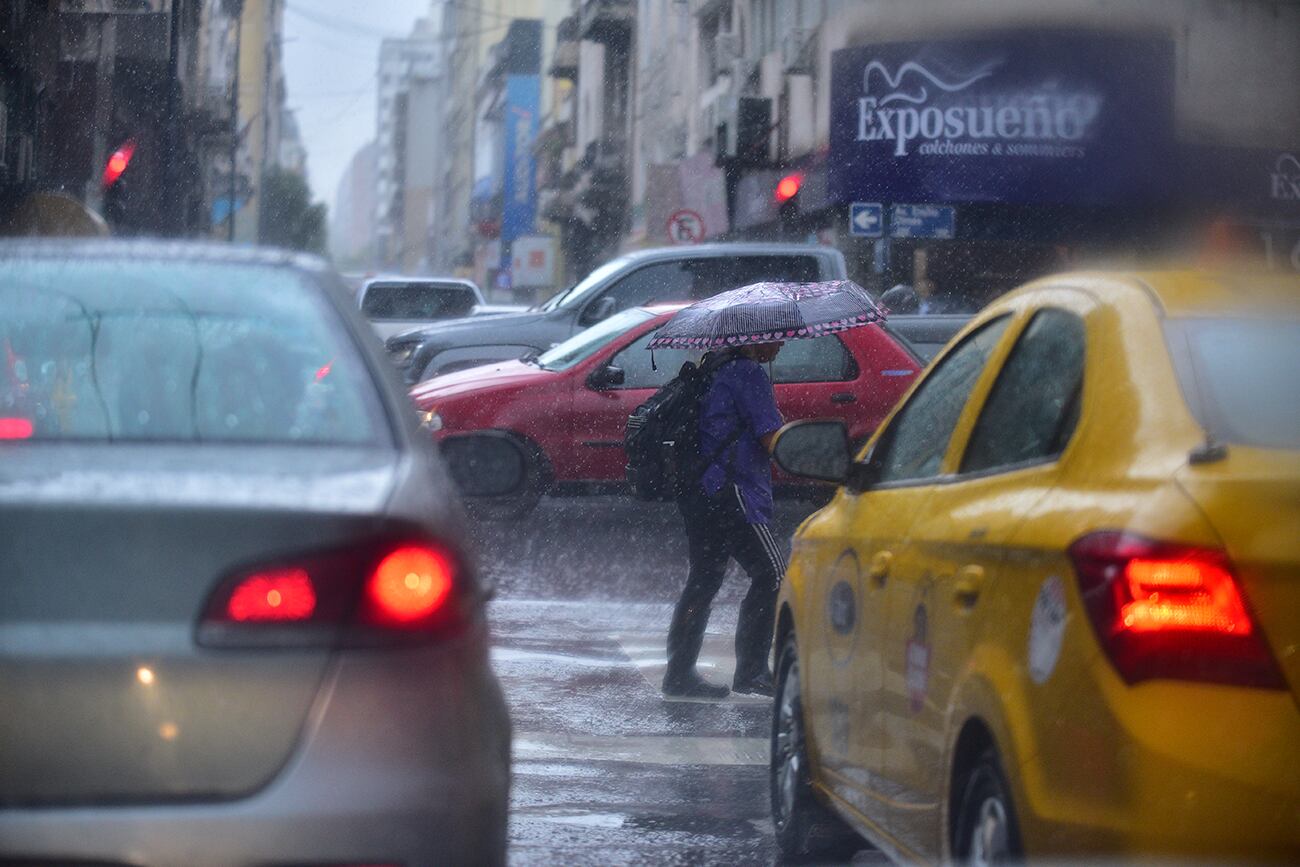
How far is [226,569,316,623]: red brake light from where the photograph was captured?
3.10m

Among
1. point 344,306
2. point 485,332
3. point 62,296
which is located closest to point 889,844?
point 344,306

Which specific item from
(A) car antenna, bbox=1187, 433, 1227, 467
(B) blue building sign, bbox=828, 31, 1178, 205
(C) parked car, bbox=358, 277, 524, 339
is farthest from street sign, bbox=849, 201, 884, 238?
(A) car antenna, bbox=1187, 433, 1227, 467

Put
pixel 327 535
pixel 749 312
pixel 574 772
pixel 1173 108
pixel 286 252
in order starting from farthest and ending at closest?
pixel 1173 108
pixel 749 312
pixel 574 772
pixel 286 252
pixel 327 535

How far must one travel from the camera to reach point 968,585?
→ 12.3 ft

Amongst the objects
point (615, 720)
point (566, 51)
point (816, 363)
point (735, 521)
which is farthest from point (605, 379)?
point (566, 51)

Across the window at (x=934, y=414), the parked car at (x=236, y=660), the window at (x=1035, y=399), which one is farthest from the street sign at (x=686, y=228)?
the parked car at (x=236, y=660)

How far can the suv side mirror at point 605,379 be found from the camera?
1374cm

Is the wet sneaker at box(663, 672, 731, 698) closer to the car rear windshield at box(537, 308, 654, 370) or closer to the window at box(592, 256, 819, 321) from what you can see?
→ the car rear windshield at box(537, 308, 654, 370)

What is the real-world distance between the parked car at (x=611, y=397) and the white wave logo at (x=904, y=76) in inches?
524

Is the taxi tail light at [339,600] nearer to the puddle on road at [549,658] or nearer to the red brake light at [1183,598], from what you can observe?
the red brake light at [1183,598]

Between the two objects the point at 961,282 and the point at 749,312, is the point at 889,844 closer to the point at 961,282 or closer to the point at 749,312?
the point at 749,312

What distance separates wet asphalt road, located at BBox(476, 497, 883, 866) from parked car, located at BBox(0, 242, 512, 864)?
99.6 inches

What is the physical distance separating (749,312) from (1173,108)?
19293 millimetres

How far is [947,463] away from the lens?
14.7 feet
